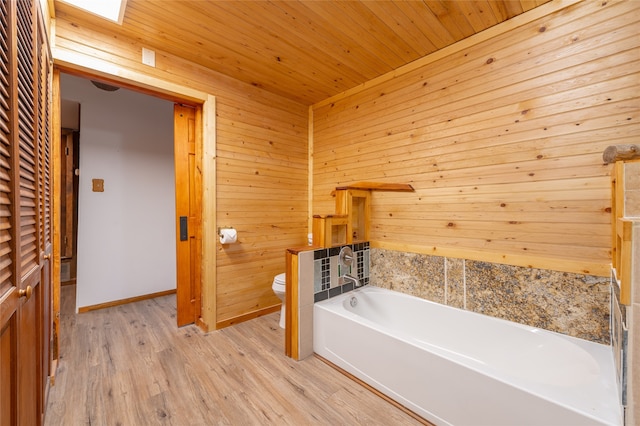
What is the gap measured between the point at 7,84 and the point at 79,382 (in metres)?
1.96

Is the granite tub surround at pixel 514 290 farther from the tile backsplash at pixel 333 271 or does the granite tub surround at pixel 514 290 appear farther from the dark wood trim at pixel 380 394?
the dark wood trim at pixel 380 394

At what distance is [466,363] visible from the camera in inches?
56.2

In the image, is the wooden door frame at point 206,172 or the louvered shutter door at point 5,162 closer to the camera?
the louvered shutter door at point 5,162

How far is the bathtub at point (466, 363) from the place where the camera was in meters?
1.21

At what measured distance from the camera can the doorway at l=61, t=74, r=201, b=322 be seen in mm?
3047

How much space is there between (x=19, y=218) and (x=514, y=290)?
2563 mm

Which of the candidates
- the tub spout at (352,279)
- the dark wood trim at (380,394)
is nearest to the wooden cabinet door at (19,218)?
the dark wood trim at (380,394)

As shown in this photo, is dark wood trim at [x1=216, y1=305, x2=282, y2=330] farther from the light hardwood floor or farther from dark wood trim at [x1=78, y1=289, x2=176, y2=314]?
dark wood trim at [x1=78, y1=289, x2=176, y2=314]

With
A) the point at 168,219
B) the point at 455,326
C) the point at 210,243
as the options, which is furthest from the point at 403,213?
the point at 168,219

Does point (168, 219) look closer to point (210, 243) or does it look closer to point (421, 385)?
point (210, 243)

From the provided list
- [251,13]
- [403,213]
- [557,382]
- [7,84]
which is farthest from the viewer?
[403,213]

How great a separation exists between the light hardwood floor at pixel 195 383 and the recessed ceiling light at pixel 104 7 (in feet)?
8.09

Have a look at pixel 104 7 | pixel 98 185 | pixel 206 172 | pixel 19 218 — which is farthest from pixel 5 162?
pixel 98 185

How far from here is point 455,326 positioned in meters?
2.13
